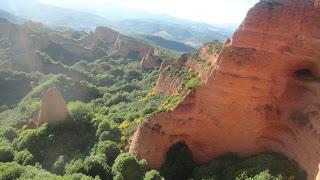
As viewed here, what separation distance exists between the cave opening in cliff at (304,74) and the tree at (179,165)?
10.8 meters

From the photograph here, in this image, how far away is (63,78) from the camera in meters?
84.4

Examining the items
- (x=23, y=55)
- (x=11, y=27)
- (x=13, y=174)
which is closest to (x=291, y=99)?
(x=13, y=174)

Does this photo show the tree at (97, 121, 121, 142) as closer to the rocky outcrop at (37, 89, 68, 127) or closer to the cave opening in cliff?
the rocky outcrop at (37, 89, 68, 127)

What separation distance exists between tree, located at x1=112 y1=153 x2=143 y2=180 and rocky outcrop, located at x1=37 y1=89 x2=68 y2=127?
12.5 meters

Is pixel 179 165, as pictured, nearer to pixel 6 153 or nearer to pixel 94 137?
pixel 94 137

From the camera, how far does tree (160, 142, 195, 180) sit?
40375 millimetres

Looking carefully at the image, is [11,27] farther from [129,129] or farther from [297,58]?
[297,58]

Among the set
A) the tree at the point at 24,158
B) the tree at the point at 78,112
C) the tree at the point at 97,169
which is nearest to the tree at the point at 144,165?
the tree at the point at 97,169

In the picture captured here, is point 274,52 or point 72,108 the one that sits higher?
point 274,52

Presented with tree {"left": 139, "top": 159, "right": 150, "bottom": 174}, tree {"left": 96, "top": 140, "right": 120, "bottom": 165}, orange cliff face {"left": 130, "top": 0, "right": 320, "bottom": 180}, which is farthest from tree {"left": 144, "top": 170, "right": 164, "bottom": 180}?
tree {"left": 96, "top": 140, "right": 120, "bottom": 165}

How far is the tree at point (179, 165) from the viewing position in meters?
40.4

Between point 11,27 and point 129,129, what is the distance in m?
84.3

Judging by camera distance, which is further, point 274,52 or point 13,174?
point 13,174

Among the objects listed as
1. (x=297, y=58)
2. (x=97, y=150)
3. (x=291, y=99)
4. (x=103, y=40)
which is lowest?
(x=103, y=40)
